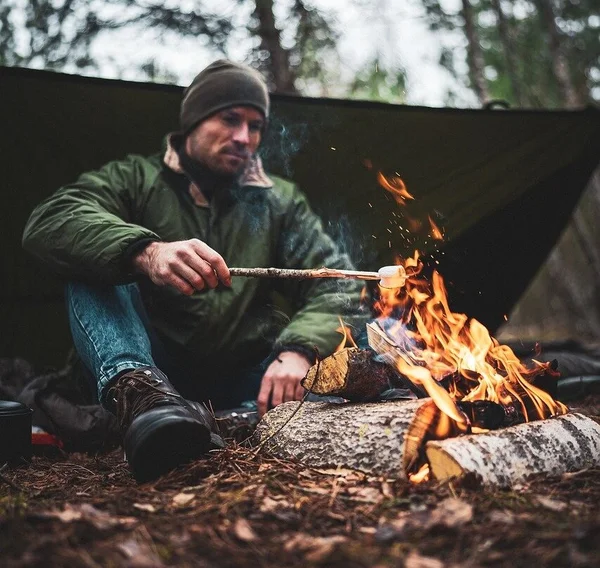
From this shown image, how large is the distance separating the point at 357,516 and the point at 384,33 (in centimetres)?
643

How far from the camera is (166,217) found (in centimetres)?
Result: 292

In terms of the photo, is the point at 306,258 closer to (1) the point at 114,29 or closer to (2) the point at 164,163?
(2) the point at 164,163

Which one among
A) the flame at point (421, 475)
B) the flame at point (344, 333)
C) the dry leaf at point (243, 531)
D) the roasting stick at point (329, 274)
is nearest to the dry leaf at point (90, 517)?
the dry leaf at point (243, 531)

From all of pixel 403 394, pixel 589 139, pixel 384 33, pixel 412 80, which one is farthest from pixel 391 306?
pixel 412 80

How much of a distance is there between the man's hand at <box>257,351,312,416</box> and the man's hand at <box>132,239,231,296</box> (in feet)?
1.77

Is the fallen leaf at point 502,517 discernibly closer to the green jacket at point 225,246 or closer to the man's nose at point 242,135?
the green jacket at point 225,246

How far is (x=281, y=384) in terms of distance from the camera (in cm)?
242

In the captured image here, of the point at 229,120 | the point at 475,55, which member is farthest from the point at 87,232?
the point at 475,55

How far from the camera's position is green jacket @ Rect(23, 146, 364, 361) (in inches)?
102

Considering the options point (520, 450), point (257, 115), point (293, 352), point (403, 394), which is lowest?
point (520, 450)

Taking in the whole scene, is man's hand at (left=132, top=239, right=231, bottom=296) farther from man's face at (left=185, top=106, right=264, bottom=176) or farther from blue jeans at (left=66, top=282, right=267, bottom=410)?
man's face at (left=185, top=106, right=264, bottom=176)

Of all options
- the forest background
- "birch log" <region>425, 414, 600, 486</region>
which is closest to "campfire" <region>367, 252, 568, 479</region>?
"birch log" <region>425, 414, 600, 486</region>

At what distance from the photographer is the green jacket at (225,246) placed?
2.59 metres

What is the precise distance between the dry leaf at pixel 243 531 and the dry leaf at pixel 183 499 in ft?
0.73
